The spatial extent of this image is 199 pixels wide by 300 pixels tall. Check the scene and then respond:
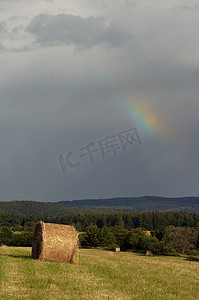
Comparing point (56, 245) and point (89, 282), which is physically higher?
point (56, 245)

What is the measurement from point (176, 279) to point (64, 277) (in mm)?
6001

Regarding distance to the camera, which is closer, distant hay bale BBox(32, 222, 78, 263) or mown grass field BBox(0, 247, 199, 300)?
mown grass field BBox(0, 247, 199, 300)

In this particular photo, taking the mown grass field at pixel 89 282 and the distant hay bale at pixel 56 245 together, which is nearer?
the mown grass field at pixel 89 282

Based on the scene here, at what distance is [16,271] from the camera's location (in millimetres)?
17859

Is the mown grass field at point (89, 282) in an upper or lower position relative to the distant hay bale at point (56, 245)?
lower

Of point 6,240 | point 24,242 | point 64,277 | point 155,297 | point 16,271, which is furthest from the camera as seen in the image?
point 6,240

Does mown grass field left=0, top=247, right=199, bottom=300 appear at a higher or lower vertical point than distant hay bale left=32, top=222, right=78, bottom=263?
lower

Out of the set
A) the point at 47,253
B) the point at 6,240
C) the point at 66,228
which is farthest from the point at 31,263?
the point at 6,240

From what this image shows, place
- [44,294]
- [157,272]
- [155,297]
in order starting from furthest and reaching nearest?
[157,272] → [155,297] → [44,294]

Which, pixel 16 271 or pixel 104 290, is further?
pixel 16 271

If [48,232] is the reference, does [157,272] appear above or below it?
below

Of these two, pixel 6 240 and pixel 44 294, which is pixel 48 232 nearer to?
pixel 44 294

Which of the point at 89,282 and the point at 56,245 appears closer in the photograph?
the point at 89,282

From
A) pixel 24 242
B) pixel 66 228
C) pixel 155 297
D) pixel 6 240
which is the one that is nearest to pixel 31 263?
pixel 66 228
